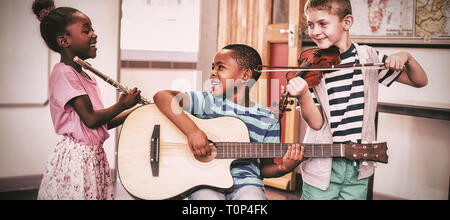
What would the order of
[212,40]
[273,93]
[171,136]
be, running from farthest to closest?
[212,40] → [273,93] → [171,136]

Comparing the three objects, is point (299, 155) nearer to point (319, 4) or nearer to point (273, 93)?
point (273, 93)

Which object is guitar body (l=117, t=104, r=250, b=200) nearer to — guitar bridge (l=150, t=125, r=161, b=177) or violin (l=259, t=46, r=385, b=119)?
guitar bridge (l=150, t=125, r=161, b=177)

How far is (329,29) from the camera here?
196 centimetres

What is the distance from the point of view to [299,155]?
1947 millimetres

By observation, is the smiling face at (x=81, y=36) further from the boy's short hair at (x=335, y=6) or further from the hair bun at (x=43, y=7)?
the boy's short hair at (x=335, y=6)

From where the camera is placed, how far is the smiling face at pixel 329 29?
1.96 meters

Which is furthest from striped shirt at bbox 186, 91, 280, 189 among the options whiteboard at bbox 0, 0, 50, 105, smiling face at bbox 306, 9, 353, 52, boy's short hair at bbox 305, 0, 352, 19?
whiteboard at bbox 0, 0, 50, 105

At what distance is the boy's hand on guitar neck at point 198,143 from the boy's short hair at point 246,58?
1.22 feet

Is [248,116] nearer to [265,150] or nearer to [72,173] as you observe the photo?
[265,150]

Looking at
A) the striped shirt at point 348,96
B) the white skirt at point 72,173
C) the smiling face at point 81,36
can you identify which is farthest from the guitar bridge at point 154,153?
the striped shirt at point 348,96

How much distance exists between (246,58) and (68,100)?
0.82 m

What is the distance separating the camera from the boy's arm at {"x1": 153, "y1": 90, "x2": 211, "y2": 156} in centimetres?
190
